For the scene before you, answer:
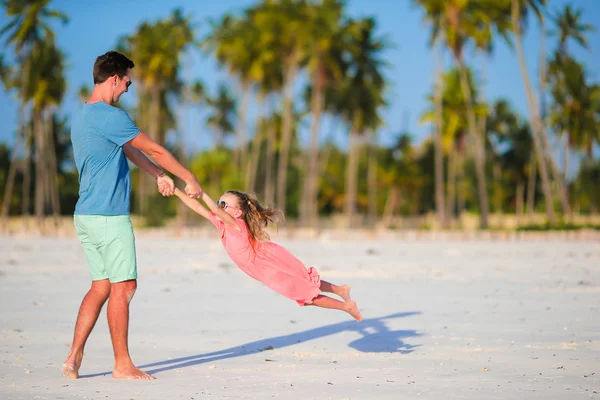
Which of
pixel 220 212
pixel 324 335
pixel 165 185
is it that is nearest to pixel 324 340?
pixel 324 335

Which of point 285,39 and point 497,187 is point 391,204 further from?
point 285,39

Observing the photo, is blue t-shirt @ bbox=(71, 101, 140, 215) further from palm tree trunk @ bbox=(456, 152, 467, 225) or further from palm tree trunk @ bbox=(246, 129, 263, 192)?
palm tree trunk @ bbox=(456, 152, 467, 225)

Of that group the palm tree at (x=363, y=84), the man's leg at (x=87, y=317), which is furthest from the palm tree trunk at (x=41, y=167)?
the man's leg at (x=87, y=317)

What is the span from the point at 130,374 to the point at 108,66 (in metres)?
2.06

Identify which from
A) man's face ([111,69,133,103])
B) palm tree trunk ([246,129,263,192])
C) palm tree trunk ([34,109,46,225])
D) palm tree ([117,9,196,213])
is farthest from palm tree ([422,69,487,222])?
man's face ([111,69,133,103])

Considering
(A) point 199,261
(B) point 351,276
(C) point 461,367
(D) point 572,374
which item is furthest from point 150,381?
(A) point 199,261

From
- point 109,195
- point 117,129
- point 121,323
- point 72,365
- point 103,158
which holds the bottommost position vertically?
point 72,365

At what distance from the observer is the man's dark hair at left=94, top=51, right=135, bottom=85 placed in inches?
235

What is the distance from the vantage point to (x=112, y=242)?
5.86 m

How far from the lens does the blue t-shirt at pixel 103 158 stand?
19.1ft

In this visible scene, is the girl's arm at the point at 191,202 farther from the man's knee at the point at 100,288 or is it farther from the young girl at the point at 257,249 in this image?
the man's knee at the point at 100,288

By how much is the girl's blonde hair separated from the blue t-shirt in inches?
40.6

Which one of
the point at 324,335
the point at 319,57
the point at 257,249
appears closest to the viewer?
the point at 257,249

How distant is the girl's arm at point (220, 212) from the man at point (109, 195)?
298mm
